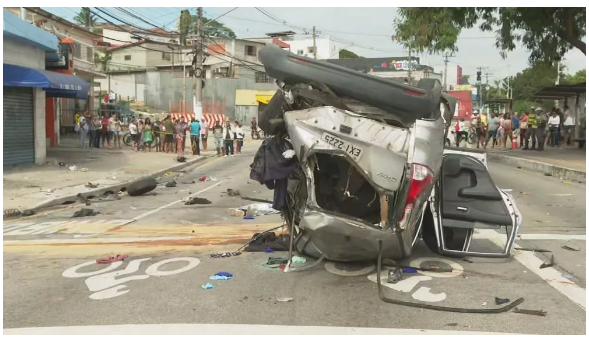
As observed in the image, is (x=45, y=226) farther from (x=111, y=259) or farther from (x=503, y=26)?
(x=503, y=26)

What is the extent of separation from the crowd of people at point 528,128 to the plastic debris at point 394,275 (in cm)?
2031

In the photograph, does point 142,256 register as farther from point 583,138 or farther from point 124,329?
point 583,138

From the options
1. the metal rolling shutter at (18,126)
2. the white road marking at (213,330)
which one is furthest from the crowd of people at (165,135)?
the white road marking at (213,330)

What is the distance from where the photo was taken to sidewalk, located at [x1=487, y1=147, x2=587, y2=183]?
53.6ft

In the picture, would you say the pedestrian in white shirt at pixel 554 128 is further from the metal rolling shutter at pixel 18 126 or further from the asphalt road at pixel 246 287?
the metal rolling shutter at pixel 18 126

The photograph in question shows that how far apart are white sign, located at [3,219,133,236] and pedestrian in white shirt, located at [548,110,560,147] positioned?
20354 mm

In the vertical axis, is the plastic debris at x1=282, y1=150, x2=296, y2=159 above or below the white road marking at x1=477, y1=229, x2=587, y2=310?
above

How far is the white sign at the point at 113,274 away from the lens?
5359 millimetres

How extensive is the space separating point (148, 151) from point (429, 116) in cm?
2379

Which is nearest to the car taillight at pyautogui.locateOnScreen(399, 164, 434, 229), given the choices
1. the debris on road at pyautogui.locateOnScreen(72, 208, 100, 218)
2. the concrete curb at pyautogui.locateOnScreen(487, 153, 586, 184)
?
the debris on road at pyautogui.locateOnScreen(72, 208, 100, 218)

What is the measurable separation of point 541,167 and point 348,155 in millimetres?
14874

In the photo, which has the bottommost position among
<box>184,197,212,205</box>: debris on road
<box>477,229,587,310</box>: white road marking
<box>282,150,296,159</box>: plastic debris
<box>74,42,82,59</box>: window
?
<box>184,197,212,205</box>: debris on road

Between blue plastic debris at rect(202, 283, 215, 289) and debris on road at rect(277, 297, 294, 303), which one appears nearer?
debris on road at rect(277, 297, 294, 303)

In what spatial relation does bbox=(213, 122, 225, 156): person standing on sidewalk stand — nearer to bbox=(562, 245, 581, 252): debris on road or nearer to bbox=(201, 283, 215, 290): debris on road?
bbox=(562, 245, 581, 252): debris on road
